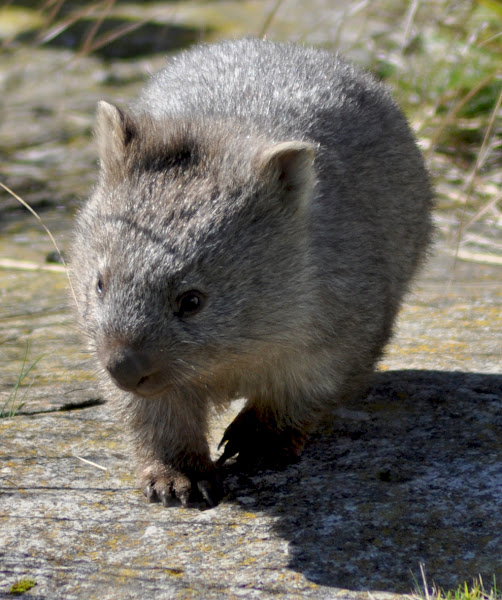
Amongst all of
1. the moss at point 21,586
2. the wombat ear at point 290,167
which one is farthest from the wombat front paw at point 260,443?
the moss at point 21,586

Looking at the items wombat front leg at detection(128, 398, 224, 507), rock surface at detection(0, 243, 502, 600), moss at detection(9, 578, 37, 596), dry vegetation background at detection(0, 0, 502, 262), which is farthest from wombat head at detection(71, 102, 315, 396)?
dry vegetation background at detection(0, 0, 502, 262)

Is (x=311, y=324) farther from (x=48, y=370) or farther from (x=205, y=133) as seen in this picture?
(x=48, y=370)

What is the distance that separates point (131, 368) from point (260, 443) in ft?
2.88

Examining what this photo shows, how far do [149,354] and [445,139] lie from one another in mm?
4845

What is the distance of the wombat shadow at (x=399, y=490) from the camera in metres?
3.05

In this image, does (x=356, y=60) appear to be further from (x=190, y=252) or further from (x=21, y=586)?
(x=21, y=586)

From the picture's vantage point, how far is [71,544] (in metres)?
3.18

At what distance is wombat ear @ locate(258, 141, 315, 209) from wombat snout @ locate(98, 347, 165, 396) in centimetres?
89

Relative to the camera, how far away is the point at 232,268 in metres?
3.46

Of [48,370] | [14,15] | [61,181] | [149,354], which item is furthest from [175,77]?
[14,15]

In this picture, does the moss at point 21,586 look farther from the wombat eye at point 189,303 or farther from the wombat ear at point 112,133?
the wombat ear at point 112,133

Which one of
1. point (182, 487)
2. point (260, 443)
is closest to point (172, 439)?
point (182, 487)

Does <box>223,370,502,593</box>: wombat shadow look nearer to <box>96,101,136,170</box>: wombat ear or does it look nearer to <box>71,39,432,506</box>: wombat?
<box>71,39,432,506</box>: wombat

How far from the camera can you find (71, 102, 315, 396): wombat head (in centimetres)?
324
